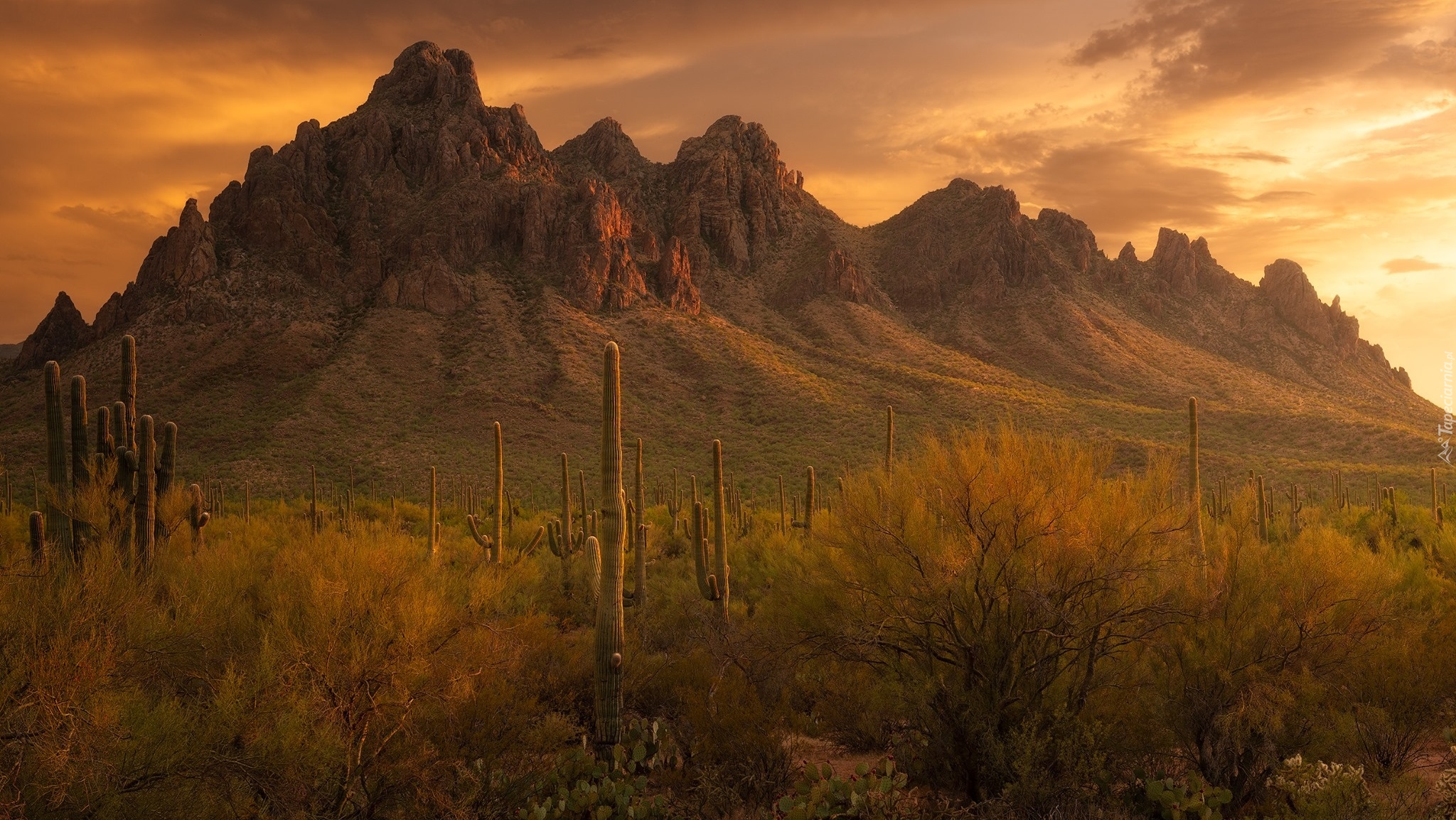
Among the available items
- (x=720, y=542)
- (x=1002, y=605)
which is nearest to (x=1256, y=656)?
(x=1002, y=605)

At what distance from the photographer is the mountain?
5775 centimetres

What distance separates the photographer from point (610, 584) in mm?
10461

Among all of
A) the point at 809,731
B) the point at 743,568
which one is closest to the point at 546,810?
the point at 809,731

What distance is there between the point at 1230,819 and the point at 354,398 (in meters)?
58.9

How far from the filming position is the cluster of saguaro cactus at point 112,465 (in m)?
10.8

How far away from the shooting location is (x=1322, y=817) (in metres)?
8.12

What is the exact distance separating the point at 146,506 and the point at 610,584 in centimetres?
618

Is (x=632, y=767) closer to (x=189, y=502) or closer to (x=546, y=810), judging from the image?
(x=546, y=810)

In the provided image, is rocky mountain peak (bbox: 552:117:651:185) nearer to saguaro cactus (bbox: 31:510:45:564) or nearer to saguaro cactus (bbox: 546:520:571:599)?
saguaro cactus (bbox: 546:520:571:599)

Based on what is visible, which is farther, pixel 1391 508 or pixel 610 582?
pixel 1391 508

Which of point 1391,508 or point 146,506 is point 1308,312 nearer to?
point 1391,508

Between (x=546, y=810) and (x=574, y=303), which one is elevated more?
(x=574, y=303)

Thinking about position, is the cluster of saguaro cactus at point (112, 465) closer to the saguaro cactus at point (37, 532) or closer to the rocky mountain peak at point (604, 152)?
the saguaro cactus at point (37, 532)

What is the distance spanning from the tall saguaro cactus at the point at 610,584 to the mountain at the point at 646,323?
133ft
